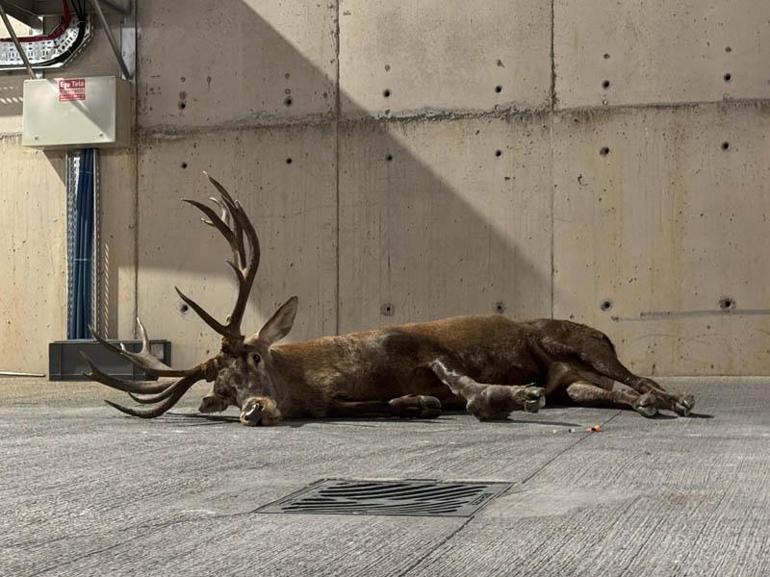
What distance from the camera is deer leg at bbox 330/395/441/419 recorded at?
6.54 m

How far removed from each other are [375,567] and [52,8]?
35.3ft

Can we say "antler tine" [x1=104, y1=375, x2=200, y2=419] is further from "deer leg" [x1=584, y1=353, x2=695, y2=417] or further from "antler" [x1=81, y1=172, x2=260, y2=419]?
"deer leg" [x1=584, y1=353, x2=695, y2=417]

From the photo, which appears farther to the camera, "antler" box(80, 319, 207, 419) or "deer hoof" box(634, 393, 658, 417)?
"antler" box(80, 319, 207, 419)

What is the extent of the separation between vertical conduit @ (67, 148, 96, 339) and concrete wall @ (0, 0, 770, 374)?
7.8 inches

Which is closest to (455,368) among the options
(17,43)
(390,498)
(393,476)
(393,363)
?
(393,363)

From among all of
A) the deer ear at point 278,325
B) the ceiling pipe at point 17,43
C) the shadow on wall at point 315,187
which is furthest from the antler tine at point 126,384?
the ceiling pipe at point 17,43

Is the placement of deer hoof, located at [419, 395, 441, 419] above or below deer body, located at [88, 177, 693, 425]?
below

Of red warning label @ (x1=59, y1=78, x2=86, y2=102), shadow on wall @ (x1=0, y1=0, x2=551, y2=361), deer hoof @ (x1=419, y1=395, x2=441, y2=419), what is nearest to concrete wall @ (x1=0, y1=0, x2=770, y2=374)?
shadow on wall @ (x1=0, y1=0, x2=551, y2=361)

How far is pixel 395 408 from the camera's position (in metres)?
6.60

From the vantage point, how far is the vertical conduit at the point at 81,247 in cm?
1209

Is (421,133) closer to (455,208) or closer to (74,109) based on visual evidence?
(455,208)

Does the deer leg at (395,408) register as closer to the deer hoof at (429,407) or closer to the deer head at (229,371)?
the deer hoof at (429,407)

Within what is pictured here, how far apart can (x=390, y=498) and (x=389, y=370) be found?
120 inches

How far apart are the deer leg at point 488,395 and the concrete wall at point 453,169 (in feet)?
14.2
